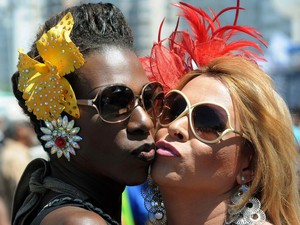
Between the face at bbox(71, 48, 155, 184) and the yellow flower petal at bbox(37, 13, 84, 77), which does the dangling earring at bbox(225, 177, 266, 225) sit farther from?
the yellow flower petal at bbox(37, 13, 84, 77)

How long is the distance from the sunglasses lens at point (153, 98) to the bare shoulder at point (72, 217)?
0.50 m

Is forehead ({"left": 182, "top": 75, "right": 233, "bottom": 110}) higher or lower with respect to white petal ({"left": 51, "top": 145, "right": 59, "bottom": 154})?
higher

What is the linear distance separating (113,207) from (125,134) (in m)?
0.36

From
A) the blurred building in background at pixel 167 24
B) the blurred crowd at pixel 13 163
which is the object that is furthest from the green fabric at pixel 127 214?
the blurred crowd at pixel 13 163

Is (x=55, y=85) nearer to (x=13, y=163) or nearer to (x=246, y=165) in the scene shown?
(x=246, y=165)

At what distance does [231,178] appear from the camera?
2.53 meters

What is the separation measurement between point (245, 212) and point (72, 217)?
0.74 metres

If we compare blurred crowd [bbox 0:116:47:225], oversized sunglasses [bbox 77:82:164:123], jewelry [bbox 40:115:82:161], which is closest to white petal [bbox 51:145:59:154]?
jewelry [bbox 40:115:82:161]

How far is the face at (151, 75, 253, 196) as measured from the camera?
2.48m

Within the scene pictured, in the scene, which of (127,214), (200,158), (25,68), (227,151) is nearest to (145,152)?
(200,158)

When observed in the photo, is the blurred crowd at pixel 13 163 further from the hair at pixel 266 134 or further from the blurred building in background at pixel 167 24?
the hair at pixel 266 134

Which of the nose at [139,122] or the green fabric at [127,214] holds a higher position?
the nose at [139,122]

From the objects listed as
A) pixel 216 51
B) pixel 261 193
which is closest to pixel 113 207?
pixel 261 193

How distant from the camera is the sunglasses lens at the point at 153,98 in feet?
8.05
